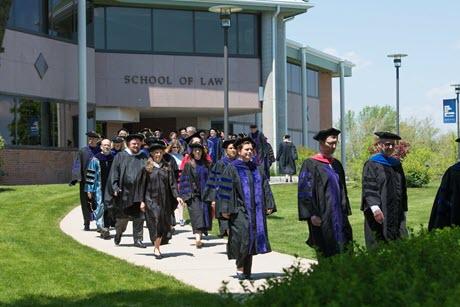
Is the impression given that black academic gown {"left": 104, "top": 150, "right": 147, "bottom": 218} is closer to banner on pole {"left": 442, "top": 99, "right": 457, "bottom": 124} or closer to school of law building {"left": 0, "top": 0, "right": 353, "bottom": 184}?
school of law building {"left": 0, "top": 0, "right": 353, "bottom": 184}

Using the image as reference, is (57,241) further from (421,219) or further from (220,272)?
(421,219)

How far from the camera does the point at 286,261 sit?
1177 centimetres

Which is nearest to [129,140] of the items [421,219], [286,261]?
[286,261]

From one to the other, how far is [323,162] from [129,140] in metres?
5.42

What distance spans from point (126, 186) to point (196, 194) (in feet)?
3.94

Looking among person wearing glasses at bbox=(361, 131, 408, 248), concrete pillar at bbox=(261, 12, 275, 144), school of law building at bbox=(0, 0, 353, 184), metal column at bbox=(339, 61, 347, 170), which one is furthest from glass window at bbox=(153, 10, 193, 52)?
person wearing glasses at bbox=(361, 131, 408, 248)

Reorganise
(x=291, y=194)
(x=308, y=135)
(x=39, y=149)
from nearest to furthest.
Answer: (x=291, y=194), (x=39, y=149), (x=308, y=135)

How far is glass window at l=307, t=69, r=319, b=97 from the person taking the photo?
48.9 meters

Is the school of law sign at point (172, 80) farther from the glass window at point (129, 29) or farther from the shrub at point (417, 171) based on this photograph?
the shrub at point (417, 171)

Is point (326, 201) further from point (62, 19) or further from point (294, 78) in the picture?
point (294, 78)

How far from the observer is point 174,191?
1298 centimetres

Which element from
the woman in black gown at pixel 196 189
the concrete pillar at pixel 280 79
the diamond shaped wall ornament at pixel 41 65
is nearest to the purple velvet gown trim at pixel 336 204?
the woman in black gown at pixel 196 189

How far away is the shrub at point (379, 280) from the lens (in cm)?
405

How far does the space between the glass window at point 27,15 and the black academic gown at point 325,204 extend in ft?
63.6
